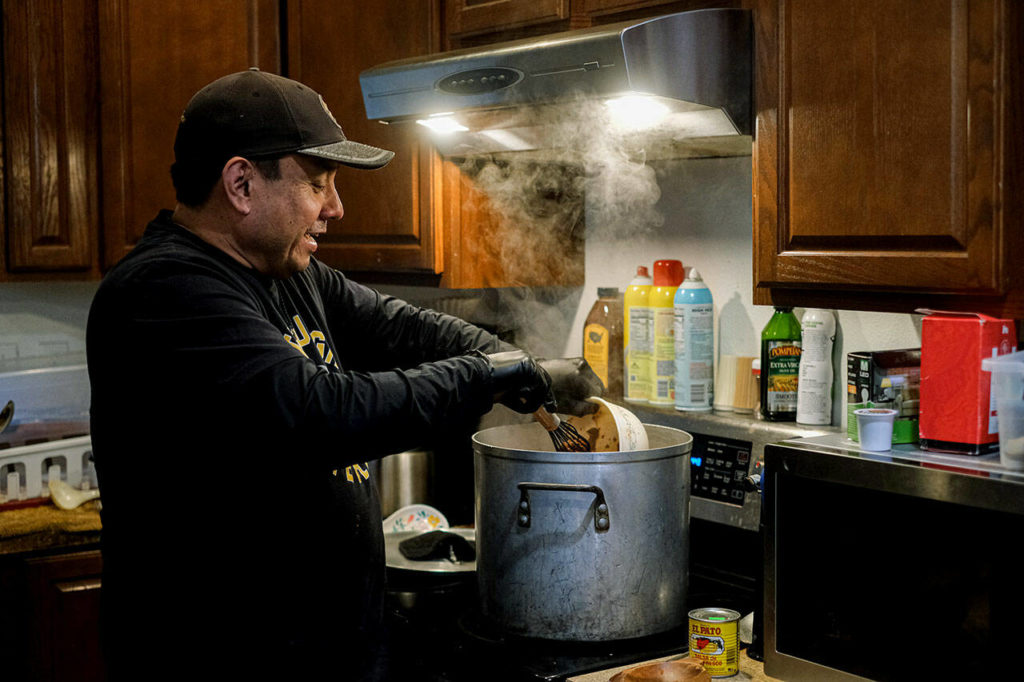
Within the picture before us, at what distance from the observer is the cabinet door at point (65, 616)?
2146mm

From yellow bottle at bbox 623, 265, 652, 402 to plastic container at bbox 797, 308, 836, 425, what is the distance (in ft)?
1.10

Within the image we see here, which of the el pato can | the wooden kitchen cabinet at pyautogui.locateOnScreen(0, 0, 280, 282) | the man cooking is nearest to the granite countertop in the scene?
the wooden kitchen cabinet at pyautogui.locateOnScreen(0, 0, 280, 282)

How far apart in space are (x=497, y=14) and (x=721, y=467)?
3.01 ft

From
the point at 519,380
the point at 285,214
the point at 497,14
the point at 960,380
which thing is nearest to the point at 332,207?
the point at 285,214

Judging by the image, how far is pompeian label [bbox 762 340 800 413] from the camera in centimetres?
181

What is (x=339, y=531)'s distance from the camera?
1486mm

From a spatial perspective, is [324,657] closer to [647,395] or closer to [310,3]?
[647,395]

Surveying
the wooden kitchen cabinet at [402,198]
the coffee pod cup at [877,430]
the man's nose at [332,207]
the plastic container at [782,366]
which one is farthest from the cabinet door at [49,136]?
the coffee pod cup at [877,430]

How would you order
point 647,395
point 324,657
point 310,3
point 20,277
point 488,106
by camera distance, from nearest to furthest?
point 324,657 < point 488,106 < point 647,395 < point 310,3 < point 20,277

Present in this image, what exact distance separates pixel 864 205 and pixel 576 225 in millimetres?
923

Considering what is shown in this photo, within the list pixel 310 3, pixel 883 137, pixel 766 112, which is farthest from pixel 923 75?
pixel 310 3

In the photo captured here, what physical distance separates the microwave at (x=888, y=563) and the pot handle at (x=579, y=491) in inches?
8.7

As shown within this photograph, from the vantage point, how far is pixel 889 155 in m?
1.37

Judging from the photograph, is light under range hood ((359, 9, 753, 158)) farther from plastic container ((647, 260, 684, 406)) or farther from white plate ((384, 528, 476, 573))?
white plate ((384, 528, 476, 573))
